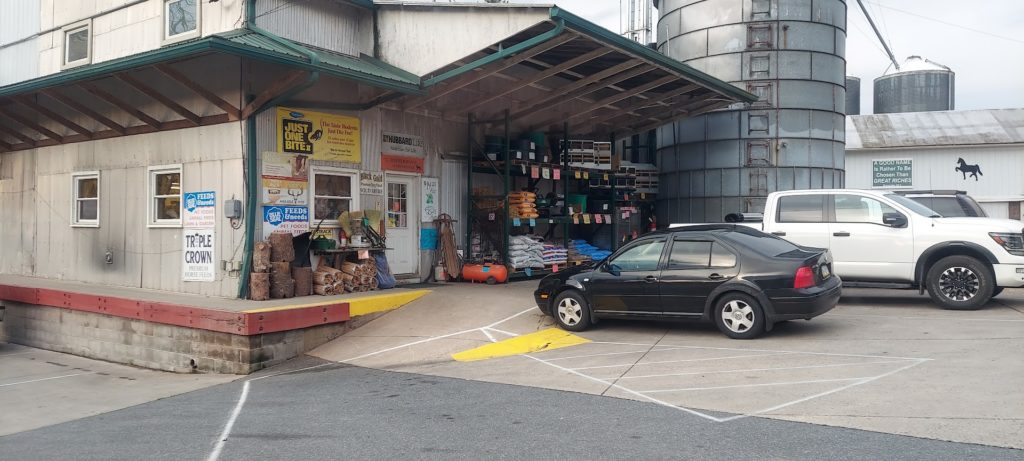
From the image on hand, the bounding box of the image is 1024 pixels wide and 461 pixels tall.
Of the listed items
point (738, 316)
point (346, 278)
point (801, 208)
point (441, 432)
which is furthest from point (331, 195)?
point (801, 208)

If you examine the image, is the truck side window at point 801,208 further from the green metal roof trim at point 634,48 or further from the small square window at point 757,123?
the small square window at point 757,123

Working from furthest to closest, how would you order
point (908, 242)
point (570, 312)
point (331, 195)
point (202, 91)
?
point (331, 195) < point (202, 91) < point (908, 242) < point (570, 312)

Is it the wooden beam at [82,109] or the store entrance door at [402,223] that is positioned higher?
the wooden beam at [82,109]

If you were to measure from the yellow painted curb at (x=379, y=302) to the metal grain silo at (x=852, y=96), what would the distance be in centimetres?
2677

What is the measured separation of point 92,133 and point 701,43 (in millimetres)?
15075

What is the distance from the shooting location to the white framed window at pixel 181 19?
42.4 ft

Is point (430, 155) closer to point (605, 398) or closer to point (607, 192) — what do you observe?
point (607, 192)

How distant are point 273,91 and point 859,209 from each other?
931cm

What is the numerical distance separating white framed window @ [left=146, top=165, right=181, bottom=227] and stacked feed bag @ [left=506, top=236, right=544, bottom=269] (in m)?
6.36

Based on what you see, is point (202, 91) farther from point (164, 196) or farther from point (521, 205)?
point (521, 205)

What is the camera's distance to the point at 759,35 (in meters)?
19.4

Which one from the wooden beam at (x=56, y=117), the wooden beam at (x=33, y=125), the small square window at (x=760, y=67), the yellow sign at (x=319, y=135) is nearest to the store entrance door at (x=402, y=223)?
the yellow sign at (x=319, y=135)

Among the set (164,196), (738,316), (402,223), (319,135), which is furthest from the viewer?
(402,223)

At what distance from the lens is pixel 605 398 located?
6.91m
